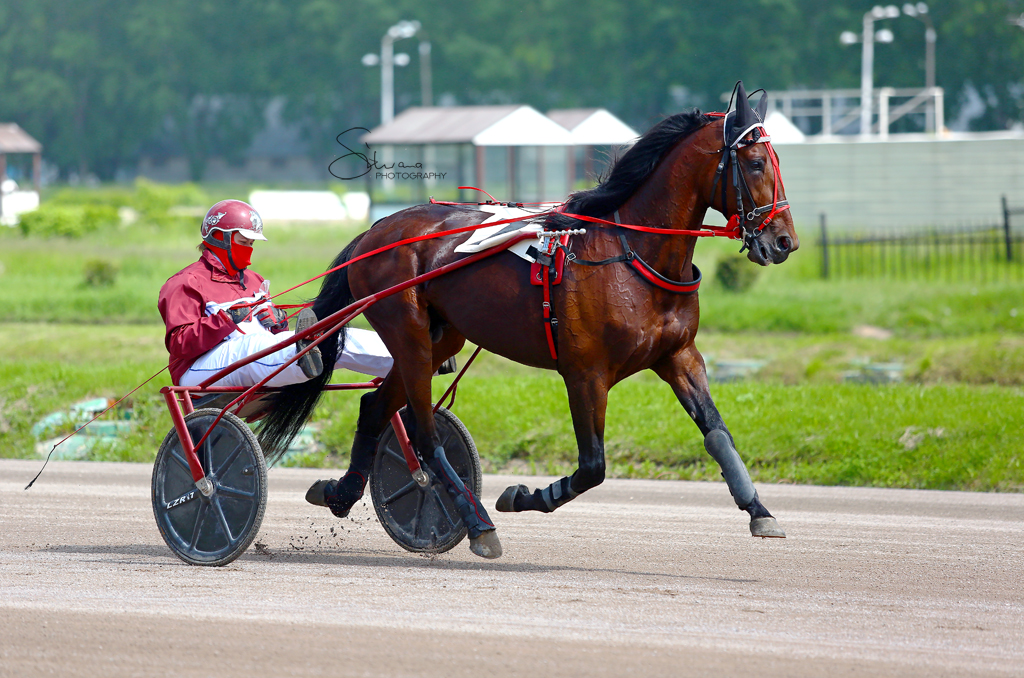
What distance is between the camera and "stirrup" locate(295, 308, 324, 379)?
19.0 feet

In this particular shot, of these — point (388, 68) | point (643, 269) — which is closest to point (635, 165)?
point (643, 269)

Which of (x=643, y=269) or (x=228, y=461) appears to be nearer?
(x=643, y=269)

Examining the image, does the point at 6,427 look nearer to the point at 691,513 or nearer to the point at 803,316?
the point at 691,513

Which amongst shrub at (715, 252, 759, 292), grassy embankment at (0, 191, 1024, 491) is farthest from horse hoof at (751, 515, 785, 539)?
shrub at (715, 252, 759, 292)

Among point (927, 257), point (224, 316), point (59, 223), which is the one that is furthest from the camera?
point (59, 223)

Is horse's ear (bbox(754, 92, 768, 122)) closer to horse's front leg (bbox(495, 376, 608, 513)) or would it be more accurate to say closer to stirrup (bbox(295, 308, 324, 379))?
horse's front leg (bbox(495, 376, 608, 513))

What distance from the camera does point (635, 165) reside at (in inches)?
211

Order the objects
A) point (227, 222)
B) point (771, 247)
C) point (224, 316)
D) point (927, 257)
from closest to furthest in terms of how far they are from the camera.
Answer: point (771, 247) < point (224, 316) < point (227, 222) < point (927, 257)

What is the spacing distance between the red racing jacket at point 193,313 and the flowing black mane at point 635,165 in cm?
167

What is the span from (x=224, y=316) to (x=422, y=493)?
1230 millimetres

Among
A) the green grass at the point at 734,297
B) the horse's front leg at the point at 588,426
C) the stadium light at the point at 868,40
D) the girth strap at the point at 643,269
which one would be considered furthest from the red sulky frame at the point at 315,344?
the stadium light at the point at 868,40

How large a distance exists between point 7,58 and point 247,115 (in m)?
11.4

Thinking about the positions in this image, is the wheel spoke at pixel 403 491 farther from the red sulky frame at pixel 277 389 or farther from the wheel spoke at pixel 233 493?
the wheel spoke at pixel 233 493

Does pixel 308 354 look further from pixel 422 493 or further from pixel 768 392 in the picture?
pixel 768 392
